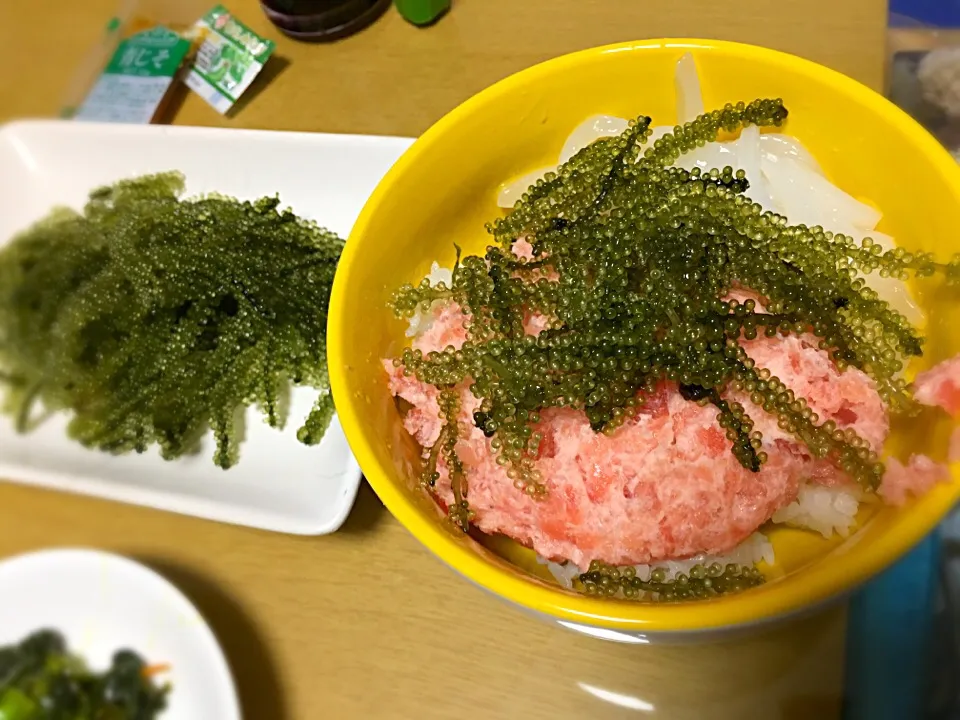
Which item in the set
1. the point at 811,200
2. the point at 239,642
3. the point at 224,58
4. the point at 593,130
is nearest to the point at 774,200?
the point at 811,200

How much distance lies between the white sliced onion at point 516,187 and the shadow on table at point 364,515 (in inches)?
9.1

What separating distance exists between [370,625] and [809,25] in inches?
24.3

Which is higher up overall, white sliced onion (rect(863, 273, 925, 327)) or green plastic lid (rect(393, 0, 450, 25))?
white sliced onion (rect(863, 273, 925, 327))

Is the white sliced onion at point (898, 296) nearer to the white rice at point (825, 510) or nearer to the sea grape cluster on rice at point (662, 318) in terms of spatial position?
the sea grape cluster on rice at point (662, 318)

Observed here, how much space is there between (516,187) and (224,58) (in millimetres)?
444

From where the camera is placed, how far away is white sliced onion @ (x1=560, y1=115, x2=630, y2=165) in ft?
1.63

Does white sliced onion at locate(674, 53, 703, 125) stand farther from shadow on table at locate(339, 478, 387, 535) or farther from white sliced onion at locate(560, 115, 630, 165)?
shadow on table at locate(339, 478, 387, 535)

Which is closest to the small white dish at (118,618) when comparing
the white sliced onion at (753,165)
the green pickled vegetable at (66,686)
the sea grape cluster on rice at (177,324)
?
the green pickled vegetable at (66,686)

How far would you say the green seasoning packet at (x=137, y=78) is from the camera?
79 cm

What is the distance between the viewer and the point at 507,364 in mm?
390

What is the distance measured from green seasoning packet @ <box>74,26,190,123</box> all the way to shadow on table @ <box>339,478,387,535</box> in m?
0.51

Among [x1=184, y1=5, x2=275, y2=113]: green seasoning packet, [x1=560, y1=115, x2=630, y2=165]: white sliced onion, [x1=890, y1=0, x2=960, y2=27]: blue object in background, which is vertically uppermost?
[x1=890, y1=0, x2=960, y2=27]: blue object in background

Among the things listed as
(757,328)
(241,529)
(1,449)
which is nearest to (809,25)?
(757,328)

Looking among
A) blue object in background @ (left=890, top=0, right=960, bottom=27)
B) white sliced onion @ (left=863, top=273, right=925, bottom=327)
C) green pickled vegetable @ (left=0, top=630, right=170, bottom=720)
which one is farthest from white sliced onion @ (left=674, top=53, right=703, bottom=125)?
green pickled vegetable @ (left=0, top=630, right=170, bottom=720)
